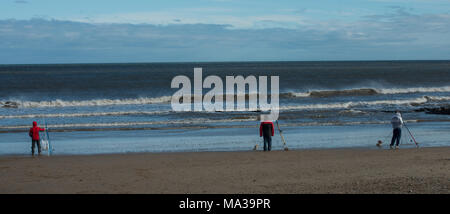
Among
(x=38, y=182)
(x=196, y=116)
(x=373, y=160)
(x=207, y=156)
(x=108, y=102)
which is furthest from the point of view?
(x=108, y=102)

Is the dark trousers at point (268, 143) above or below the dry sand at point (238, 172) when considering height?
above

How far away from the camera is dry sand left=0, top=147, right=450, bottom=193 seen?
415 inches

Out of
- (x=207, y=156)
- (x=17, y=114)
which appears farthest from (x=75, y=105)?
(x=207, y=156)

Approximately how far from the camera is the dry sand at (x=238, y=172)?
1053cm

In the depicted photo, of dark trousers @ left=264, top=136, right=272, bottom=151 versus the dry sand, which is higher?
dark trousers @ left=264, top=136, right=272, bottom=151

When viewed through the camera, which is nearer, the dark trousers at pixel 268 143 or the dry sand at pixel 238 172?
the dry sand at pixel 238 172

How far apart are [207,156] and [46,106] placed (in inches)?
1040

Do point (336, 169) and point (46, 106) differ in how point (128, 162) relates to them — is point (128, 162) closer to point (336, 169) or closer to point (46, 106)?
point (336, 169)

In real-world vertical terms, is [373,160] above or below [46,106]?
below

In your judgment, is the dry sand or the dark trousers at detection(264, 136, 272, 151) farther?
the dark trousers at detection(264, 136, 272, 151)

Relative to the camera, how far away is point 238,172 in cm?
1244

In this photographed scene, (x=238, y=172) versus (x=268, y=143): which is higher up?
(x=268, y=143)

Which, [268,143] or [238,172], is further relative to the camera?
[268,143]

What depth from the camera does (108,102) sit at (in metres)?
41.2
